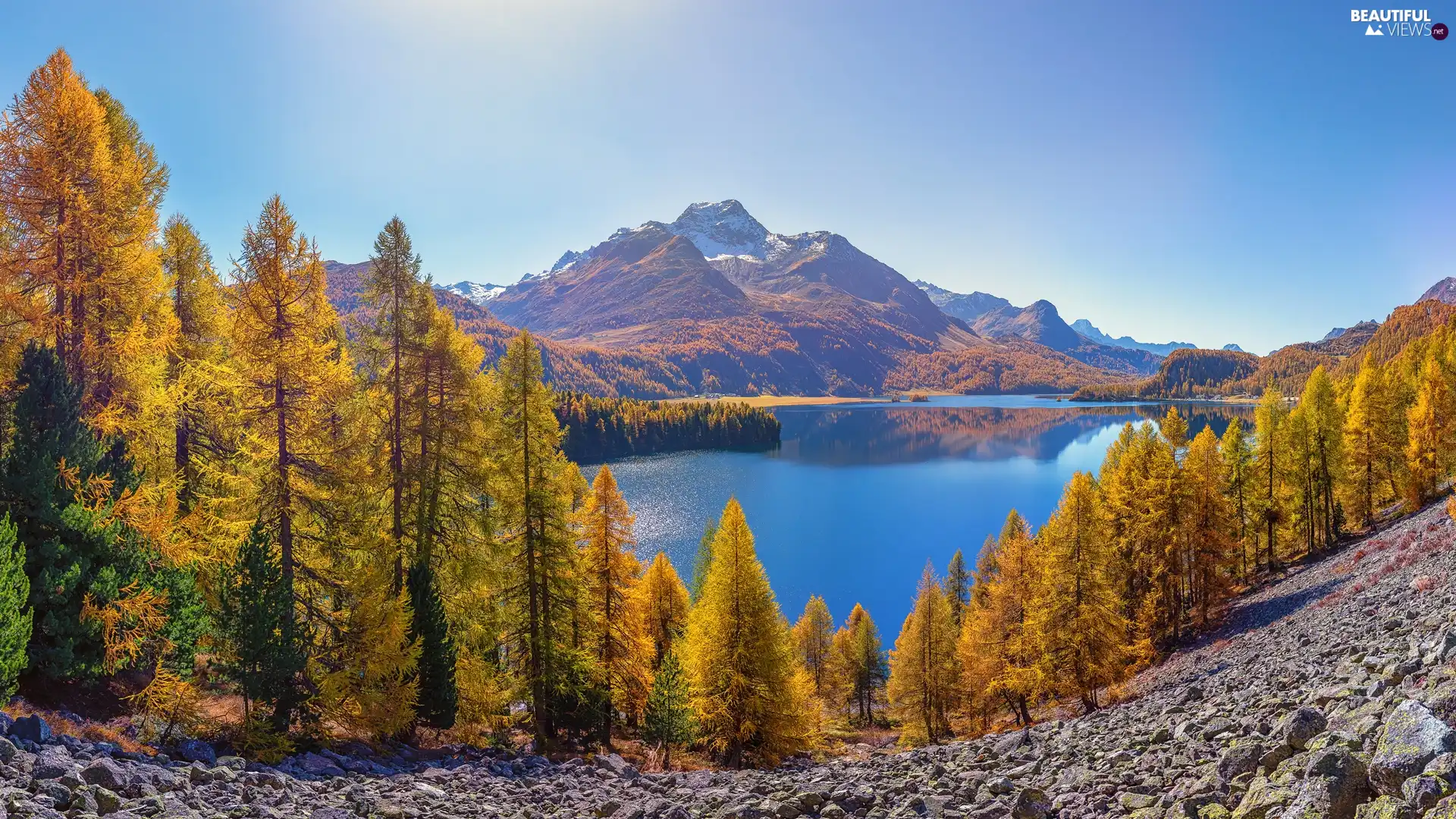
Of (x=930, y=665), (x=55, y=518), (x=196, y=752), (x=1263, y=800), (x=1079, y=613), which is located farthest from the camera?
(x=930, y=665)

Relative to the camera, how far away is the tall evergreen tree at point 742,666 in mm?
19922

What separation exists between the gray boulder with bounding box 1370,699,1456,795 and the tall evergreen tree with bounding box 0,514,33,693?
57.5 feet

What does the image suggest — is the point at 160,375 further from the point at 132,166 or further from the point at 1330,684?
the point at 1330,684

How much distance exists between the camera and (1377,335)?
557ft

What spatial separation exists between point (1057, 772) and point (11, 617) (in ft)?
56.3

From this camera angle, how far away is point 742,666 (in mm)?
20156

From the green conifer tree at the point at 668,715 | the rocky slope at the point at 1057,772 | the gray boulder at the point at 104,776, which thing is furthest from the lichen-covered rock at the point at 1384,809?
the green conifer tree at the point at 668,715

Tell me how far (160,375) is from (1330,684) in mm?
24408

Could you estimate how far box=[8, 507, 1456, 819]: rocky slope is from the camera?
21.7 feet

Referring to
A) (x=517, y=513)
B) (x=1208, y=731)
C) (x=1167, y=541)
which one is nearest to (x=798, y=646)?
(x=1167, y=541)

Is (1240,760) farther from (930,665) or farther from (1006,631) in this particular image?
(930,665)

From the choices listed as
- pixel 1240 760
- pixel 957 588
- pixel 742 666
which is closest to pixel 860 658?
pixel 957 588

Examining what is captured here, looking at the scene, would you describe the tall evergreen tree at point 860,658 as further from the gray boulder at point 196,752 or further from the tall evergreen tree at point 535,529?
the gray boulder at point 196,752

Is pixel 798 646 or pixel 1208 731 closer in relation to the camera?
pixel 1208 731
